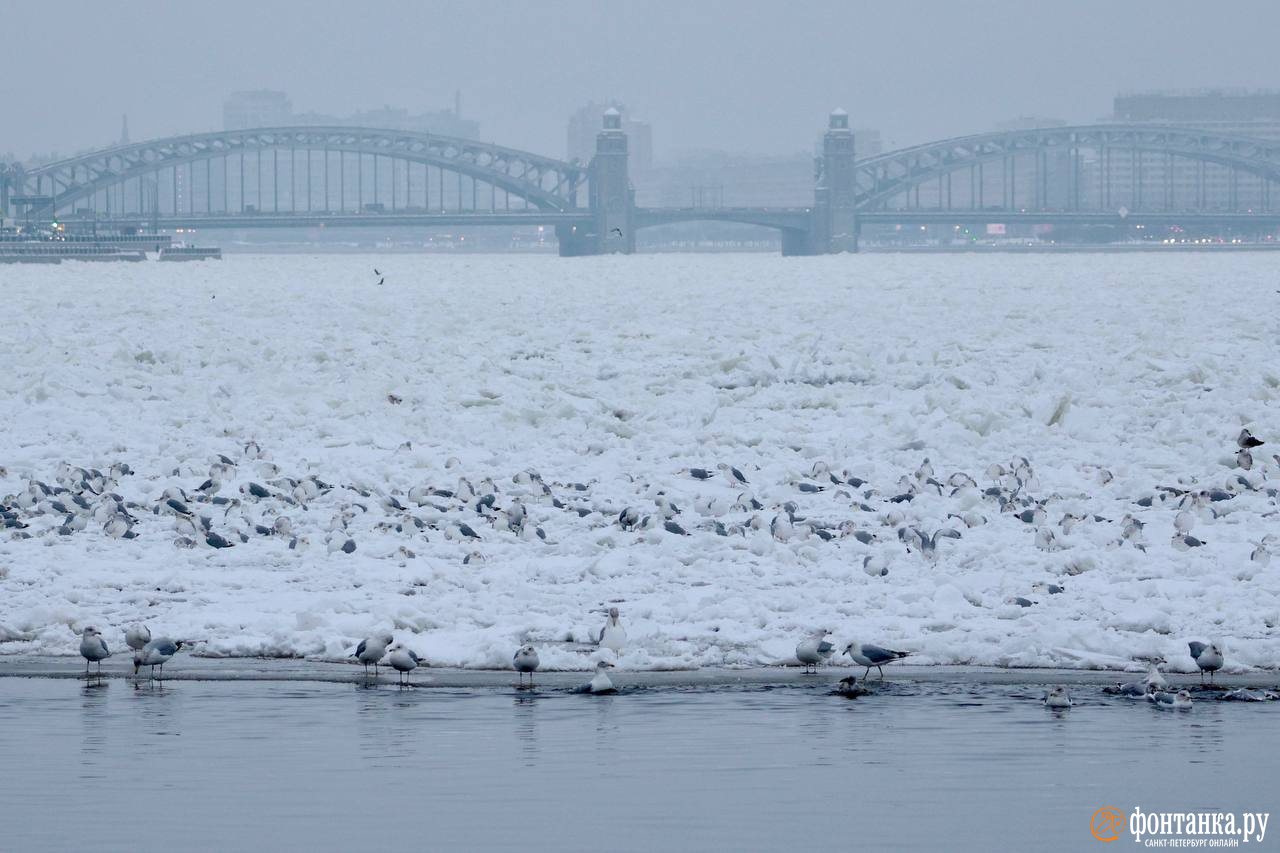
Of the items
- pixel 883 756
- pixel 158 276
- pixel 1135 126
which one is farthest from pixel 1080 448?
pixel 1135 126

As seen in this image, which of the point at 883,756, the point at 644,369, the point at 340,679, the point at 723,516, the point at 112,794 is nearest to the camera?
the point at 112,794

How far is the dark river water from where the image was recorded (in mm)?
8352

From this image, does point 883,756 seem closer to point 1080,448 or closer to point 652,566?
point 652,566

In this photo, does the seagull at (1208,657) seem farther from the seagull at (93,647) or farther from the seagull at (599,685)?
the seagull at (93,647)

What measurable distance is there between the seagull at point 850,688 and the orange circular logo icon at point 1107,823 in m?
2.82

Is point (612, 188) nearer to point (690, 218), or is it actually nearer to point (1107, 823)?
point (690, 218)

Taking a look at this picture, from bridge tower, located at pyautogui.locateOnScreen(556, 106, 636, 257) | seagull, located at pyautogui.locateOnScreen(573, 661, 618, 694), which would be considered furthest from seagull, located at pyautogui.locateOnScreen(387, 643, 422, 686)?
bridge tower, located at pyautogui.locateOnScreen(556, 106, 636, 257)

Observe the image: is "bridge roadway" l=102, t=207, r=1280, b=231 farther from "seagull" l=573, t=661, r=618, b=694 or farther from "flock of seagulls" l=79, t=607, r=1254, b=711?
"seagull" l=573, t=661, r=618, b=694

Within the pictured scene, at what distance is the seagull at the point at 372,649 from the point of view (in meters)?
11.9

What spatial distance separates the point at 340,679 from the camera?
11.9m

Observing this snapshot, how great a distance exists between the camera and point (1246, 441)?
19.9 metres

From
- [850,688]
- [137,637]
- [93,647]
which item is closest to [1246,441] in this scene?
[850,688]

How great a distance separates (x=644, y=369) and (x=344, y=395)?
4772mm

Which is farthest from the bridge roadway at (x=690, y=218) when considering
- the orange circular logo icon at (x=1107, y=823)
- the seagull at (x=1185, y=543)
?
the orange circular logo icon at (x=1107, y=823)
